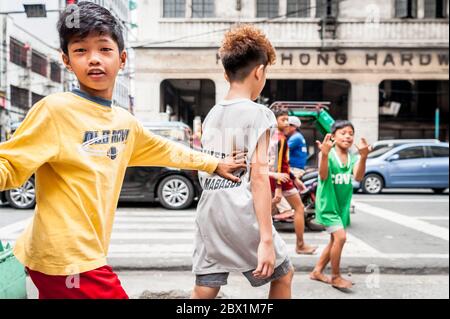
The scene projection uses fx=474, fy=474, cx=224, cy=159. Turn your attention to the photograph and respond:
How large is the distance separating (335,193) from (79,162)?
284 centimetres

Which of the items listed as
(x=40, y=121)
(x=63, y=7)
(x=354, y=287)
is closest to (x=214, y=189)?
(x=40, y=121)

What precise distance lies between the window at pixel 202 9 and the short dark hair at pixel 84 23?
29cm

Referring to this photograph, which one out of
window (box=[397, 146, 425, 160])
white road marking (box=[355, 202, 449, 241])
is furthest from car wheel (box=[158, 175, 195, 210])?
window (box=[397, 146, 425, 160])

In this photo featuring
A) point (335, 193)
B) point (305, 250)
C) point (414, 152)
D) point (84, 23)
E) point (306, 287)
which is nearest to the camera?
point (84, 23)

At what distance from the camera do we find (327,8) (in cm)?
152

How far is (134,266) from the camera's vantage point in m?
4.52

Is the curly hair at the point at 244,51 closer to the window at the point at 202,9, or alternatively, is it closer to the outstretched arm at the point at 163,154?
the window at the point at 202,9

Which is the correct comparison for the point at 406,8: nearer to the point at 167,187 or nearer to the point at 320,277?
the point at 320,277

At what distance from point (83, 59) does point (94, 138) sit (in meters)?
0.21

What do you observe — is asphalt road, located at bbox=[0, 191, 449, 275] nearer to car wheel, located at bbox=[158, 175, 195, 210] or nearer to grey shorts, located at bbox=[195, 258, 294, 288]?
car wheel, located at bbox=[158, 175, 195, 210]

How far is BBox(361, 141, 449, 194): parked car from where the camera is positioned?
32.9 feet

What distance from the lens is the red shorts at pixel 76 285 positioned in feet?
4.23

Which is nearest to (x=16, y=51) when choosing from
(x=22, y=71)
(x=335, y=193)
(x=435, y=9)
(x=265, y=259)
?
(x=22, y=71)

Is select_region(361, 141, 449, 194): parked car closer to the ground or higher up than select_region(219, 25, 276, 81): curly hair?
closer to the ground
